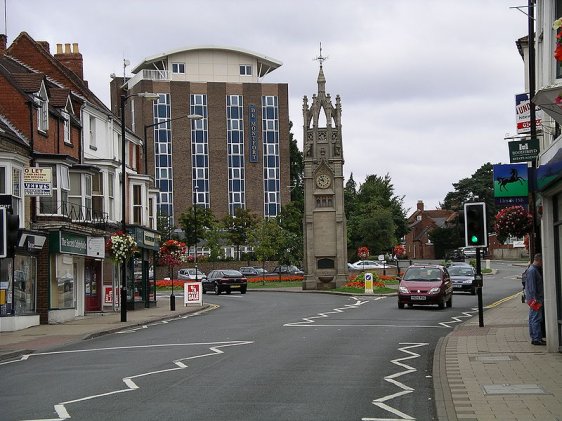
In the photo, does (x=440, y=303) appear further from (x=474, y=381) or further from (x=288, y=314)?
(x=474, y=381)

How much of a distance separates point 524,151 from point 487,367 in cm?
683

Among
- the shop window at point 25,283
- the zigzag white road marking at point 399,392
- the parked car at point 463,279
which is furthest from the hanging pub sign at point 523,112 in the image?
the parked car at point 463,279

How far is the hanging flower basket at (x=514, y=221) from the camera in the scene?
2080 centimetres

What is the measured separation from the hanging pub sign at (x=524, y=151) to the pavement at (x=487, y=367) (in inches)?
161

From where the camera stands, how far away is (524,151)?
20266 mm

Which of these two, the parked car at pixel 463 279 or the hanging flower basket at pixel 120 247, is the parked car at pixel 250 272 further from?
the hanging flower basket at pixel 120 247

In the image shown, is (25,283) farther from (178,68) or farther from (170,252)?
(178,68)

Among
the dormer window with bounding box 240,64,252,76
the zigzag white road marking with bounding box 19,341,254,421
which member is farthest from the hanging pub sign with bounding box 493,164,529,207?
the dormer window with bounding box 240,64,252,76

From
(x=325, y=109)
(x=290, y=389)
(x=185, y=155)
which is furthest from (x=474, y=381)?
(x=185, y=155)

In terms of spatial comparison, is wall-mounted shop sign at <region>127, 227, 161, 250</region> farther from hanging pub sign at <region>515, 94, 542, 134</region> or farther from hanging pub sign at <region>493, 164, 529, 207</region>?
hanging pub sign at <region>493, 164, 529, 207</region>

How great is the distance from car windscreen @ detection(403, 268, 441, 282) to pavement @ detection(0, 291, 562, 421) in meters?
6.36

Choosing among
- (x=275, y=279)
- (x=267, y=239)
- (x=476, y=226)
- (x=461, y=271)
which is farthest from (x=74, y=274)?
(x=267, y=239)

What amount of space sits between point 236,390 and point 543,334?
8731 mm

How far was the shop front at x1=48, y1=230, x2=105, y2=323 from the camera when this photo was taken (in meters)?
32.8
